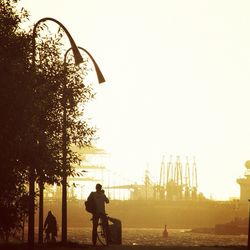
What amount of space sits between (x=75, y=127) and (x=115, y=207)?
105 m

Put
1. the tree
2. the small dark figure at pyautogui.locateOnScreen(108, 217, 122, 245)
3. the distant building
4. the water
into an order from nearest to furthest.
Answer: the tree, the small dark figure at pyautogui.locateOnScreen(108, 217, 122, 245), the water, the distant building

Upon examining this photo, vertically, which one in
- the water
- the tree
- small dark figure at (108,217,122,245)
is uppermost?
the tree

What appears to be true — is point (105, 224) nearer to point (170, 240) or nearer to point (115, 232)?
point (115, 232)

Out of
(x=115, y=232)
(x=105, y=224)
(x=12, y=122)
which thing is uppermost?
(x=12, y=122)

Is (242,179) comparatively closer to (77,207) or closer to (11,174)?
(77,207)

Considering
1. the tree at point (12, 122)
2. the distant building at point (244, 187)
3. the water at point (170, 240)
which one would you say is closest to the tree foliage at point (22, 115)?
the tree at point (12, 122)

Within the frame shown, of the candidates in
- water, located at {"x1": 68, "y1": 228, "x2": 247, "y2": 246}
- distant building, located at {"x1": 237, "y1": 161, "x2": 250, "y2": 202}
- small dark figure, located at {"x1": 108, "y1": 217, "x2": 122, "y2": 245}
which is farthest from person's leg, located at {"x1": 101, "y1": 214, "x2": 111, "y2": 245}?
distant building, located at {"x1": 237, "y1": 161, "x2": 250, "y2": 202}

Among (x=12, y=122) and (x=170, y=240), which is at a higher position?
(x=12, y=122)

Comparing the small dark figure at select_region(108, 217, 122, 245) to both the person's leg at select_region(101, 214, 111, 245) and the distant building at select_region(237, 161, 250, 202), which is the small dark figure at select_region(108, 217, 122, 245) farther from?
the distant building at select_region(237, 161, 250, 202)

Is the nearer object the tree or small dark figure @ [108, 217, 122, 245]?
the tree

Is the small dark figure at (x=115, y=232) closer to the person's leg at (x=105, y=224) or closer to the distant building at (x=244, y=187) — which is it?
the person's leg at (x=105, y=224)

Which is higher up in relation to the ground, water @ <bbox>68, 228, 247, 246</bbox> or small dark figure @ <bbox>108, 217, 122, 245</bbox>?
small dark figure @ <bbox>108, 217, 122, 245</bbox>

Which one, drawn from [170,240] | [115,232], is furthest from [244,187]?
[115,232]

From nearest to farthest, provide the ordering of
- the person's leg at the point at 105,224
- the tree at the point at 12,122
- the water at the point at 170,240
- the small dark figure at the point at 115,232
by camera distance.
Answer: the tree at the point at 12,122 < the person's leg at the point at 105,224 < the small dark figure at the point at 115,232 < the water at the point at 170,240
